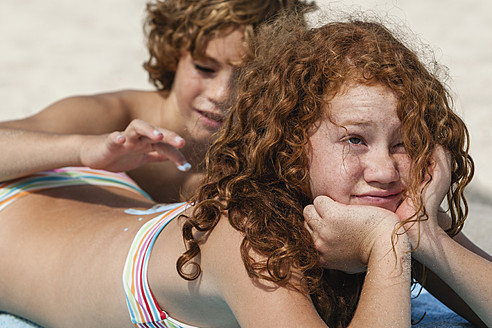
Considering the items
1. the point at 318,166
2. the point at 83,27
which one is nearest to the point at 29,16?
the point at 83,27

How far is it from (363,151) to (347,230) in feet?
0.60

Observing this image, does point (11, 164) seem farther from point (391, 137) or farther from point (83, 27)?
point (83, 27)

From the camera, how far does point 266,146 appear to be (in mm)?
1614

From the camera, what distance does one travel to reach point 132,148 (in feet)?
6.57

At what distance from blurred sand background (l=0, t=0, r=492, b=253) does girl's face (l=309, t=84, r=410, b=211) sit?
2.29 metres

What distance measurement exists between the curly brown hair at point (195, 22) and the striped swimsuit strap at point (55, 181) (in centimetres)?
58

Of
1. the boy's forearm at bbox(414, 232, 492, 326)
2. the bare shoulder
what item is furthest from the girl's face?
the bare shoulder

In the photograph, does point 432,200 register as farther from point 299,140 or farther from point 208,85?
point 208,85

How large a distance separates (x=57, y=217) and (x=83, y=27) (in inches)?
178

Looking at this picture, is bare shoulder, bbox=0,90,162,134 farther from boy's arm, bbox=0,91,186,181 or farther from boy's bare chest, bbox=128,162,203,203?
boy's bare chest, bbox=128,162,203,203

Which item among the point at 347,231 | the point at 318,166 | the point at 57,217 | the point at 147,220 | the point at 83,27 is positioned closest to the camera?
the point at 347,231

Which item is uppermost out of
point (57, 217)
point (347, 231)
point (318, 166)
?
point (318, 166)

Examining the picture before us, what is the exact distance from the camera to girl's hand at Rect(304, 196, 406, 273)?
58.2 inches

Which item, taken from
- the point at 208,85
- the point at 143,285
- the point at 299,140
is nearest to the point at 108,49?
the point at 208,85
